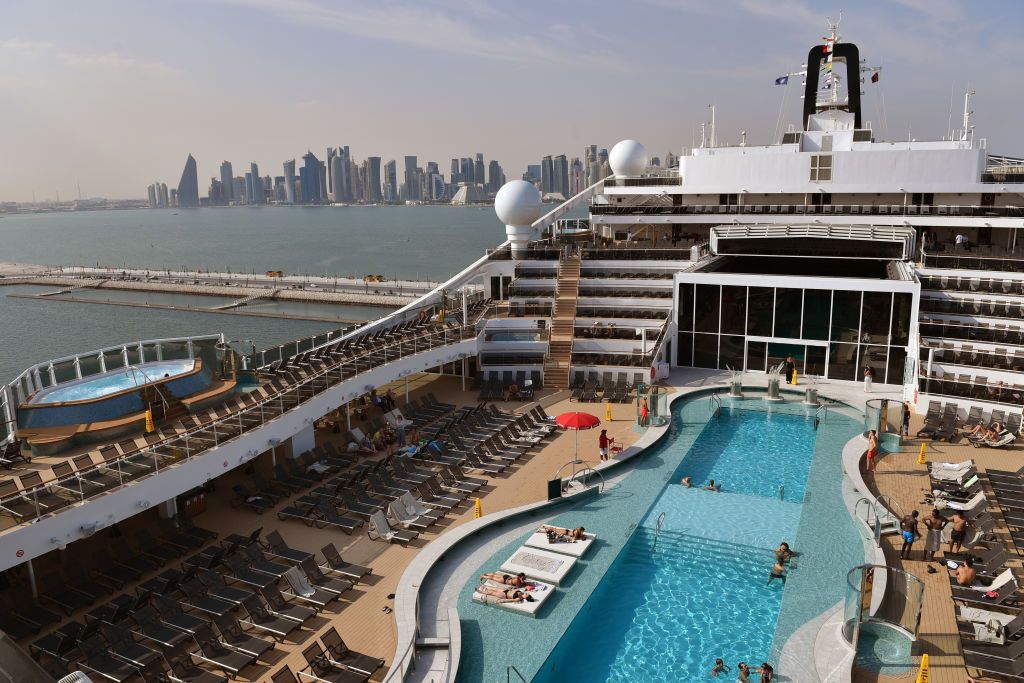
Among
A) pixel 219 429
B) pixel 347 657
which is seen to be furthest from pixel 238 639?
pixel 219 429

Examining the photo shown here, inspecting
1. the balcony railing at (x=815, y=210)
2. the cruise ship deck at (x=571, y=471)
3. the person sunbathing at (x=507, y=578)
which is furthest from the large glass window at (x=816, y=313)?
the person sunbathing at (x=507, y=578)

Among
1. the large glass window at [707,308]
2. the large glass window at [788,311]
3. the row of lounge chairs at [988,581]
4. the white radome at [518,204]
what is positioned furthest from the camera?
the white radome at [518,204]

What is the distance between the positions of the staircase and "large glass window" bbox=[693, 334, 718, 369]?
5.47 metres

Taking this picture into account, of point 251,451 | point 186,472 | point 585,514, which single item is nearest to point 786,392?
point 585,514

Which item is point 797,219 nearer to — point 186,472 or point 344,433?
point 344,433

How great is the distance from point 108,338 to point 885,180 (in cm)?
6455

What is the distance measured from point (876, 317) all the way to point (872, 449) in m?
9.31

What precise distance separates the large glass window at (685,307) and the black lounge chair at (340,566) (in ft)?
64.9

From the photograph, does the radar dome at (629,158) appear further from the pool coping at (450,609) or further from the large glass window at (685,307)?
the pool coping at (450,609)

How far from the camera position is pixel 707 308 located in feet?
99.8

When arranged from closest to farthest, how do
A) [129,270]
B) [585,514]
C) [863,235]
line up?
1. [585,514]
2. [863,235]
3. [129,270]

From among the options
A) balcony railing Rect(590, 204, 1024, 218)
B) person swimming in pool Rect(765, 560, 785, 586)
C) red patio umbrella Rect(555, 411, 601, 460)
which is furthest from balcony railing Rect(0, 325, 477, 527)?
balcony railing Rect(590, 204, 1024, 218)

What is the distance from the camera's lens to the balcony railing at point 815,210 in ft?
116

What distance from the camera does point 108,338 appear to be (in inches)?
2606
